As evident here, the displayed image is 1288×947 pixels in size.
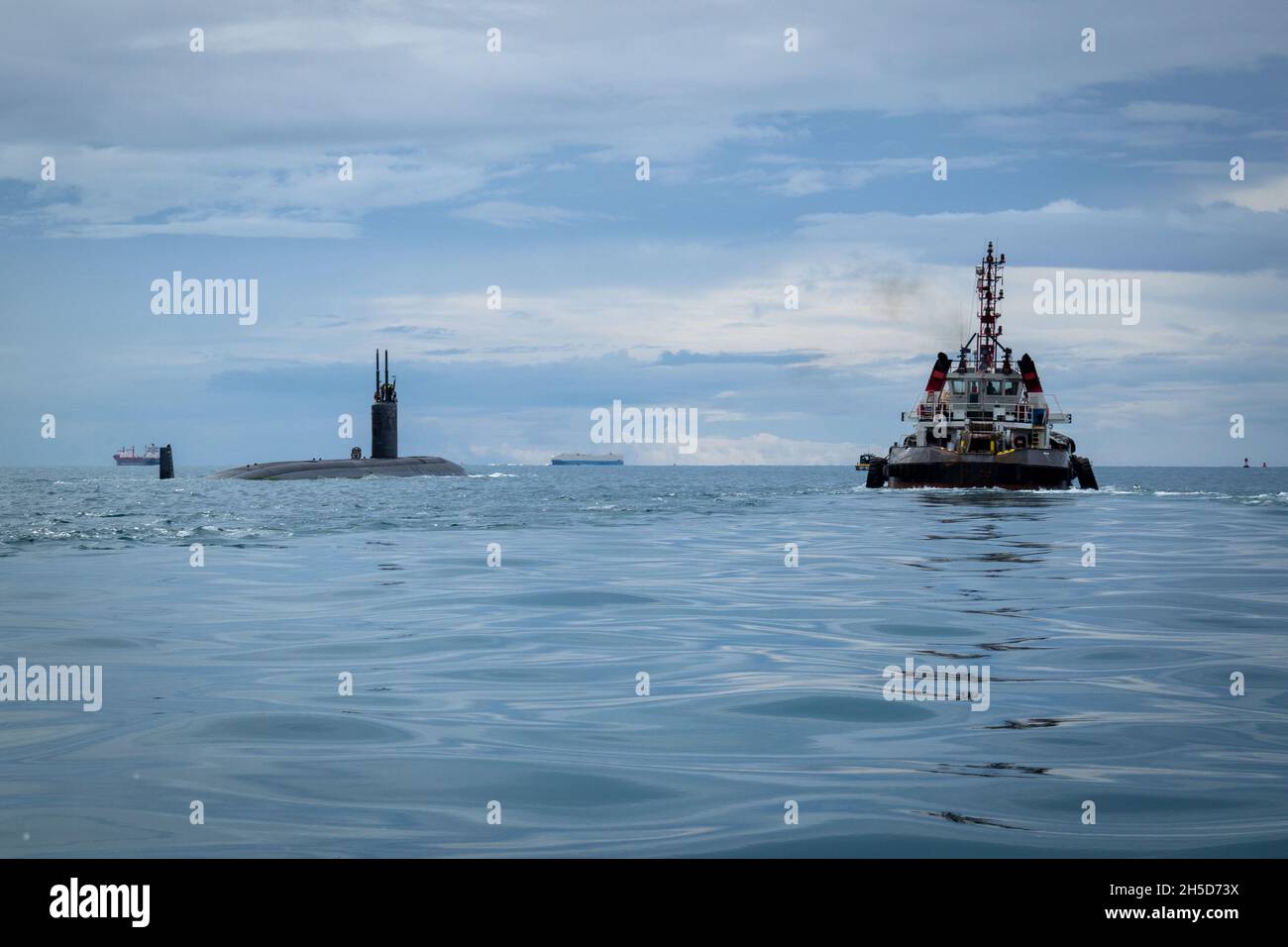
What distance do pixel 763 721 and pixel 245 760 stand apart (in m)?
4.37

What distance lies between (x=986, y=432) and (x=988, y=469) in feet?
21.0

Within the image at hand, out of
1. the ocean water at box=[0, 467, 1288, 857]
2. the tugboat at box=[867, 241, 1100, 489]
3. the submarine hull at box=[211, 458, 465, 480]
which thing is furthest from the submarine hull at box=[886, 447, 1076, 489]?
the submarine hull at box=[211, 458, 465, 480]

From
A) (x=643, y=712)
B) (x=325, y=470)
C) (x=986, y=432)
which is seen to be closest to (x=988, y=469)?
(x=986, y=432)

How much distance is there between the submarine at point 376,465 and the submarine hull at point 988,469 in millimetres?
59698

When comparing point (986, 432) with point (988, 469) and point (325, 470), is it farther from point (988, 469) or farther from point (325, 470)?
point (325, 470)

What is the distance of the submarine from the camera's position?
115m

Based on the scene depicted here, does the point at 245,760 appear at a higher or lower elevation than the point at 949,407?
lower

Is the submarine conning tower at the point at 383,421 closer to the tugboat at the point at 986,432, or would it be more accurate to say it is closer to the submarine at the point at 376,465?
the submarine at the point at 376,465

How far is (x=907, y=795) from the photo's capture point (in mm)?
8125

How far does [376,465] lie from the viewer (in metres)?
124

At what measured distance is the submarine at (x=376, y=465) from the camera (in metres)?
115
